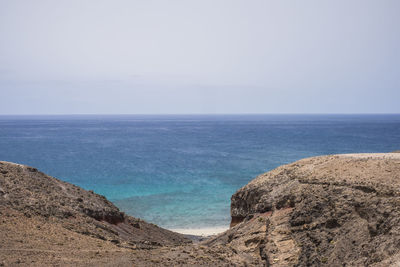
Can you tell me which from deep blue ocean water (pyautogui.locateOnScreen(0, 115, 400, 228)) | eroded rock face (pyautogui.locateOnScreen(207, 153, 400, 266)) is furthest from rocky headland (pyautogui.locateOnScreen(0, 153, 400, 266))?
deep blue ocean water (pyautogui.locateOnScreen(0, 115, 400, 228))

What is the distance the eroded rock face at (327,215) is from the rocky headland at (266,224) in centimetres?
4

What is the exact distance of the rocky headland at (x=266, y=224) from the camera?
A: 13.0m

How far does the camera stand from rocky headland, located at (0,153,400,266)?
42.7ft

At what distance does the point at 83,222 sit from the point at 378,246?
1506 cm

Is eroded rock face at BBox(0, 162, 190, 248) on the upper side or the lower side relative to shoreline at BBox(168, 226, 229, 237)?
upper

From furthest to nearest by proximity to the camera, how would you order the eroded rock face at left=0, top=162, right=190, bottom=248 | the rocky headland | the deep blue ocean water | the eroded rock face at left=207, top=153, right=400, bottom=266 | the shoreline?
the deep blue ocean water < the shoreline < the eroded rock face at left=0, top=162, right=190, bottom=248 < the rocky headland < the eroded rock face at left=207, top=153, right=400, bottom=266

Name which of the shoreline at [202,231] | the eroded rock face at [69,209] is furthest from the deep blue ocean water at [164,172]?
the eroded rock face at [69,209]

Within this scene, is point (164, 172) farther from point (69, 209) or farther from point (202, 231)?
point (69, 209)

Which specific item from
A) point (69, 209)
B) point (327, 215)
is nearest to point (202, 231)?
point (69, 209)

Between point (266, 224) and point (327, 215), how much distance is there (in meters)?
3.22

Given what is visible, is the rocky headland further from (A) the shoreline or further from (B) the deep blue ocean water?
(B) the deep blue ocean water

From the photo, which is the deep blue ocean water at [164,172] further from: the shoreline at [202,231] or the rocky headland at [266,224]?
the rocky headland at [266,224]

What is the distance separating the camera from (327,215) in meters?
15.2

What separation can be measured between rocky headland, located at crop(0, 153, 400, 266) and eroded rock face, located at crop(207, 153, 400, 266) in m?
0.04
